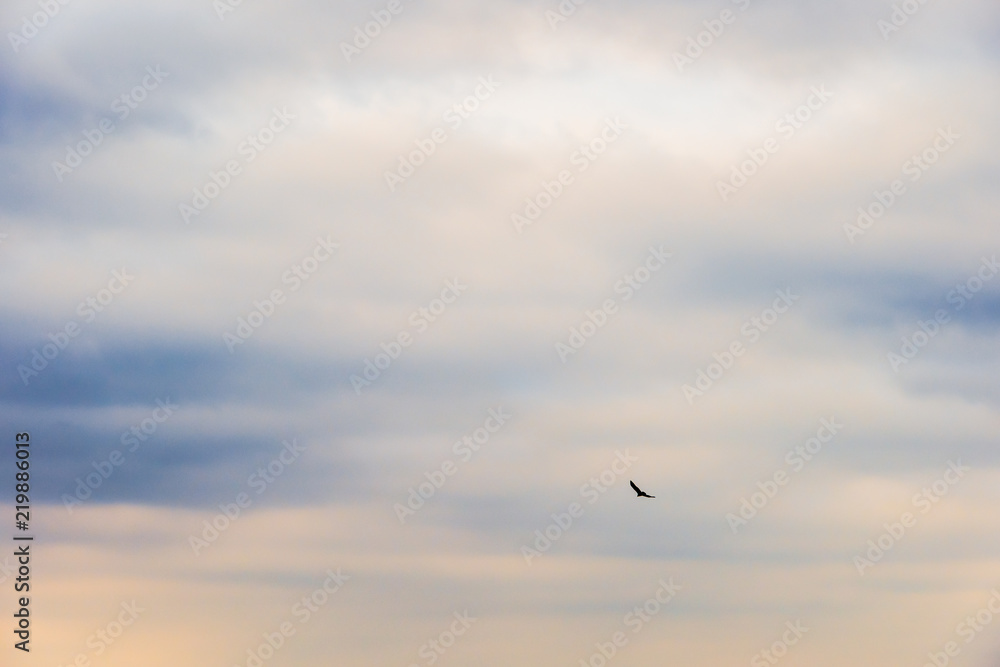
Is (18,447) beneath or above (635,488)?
beneath

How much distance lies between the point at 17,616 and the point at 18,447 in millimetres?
35129

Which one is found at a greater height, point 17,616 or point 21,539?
point 21,539

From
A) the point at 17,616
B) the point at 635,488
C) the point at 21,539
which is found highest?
the point at 635,488

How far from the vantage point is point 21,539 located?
401ft

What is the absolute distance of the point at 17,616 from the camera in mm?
122750

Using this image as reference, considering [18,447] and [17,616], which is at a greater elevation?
[18,447]

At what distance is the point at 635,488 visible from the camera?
127312 mm

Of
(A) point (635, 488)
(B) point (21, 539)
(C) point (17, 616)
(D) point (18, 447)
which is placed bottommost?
(C) point (17, 616)

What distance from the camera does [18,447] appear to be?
395ft

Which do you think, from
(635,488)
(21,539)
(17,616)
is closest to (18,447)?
(21,539)

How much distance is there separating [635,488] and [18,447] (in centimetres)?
12569

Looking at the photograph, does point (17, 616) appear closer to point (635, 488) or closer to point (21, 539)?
point (21, 539)

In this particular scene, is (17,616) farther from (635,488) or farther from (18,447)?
(635,488)

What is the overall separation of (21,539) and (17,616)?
16.0 m
